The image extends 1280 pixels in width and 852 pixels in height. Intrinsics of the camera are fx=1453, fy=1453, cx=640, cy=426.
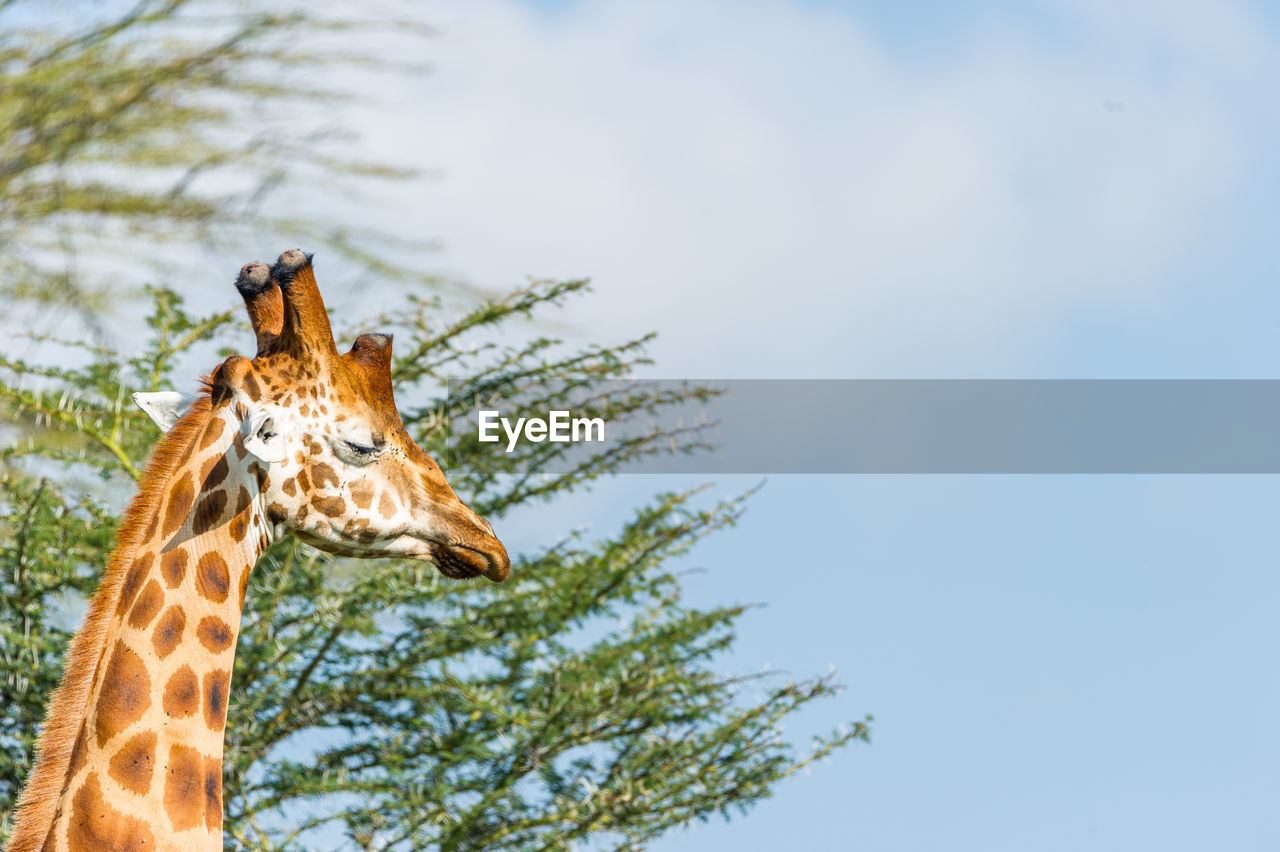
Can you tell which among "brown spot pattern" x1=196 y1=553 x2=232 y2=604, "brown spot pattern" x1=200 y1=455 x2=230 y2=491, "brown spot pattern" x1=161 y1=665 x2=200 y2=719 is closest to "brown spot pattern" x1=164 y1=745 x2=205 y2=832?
"brown spot pattern" x1=161 y1=665 x2=200 y2=719

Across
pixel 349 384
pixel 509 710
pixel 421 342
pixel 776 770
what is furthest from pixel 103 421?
pixel 349 384

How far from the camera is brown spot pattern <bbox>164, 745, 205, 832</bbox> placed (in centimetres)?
409

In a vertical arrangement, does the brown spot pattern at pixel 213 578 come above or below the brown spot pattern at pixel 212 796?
above

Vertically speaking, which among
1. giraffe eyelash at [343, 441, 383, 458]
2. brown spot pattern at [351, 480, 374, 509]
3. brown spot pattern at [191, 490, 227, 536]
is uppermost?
giraffe eyelash at [343, 441, 383, 458]

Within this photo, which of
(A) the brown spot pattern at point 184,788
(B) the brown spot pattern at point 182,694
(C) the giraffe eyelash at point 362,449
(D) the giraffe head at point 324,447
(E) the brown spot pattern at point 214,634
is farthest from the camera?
(C) the giraffe eyelash at point 362,449

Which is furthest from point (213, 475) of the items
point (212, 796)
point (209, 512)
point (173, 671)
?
point (212, 796)

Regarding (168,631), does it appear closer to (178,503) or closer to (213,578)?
(213,578)

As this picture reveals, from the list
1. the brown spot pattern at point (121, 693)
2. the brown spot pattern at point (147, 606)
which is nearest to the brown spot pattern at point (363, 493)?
the brown spot pattern at point (147, 606)

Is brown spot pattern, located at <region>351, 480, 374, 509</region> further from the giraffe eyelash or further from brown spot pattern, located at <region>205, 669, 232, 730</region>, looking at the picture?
brown spot pattern, located at <region>205, 669, 232, 730</region>

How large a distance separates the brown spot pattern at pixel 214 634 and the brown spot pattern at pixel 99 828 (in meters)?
0.49

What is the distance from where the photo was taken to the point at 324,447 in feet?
15.1

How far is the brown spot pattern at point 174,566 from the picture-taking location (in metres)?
4.31

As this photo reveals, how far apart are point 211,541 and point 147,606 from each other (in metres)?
0.27

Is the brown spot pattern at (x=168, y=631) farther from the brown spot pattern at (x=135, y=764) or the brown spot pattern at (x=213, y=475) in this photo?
the brown spot pattern at (x=213, y=475)
